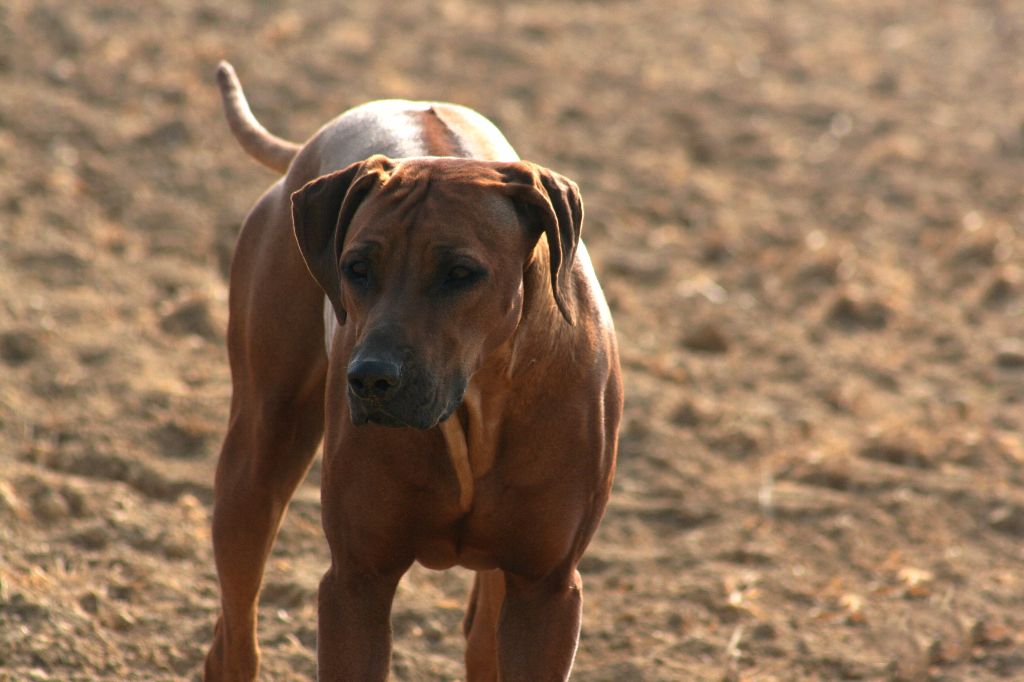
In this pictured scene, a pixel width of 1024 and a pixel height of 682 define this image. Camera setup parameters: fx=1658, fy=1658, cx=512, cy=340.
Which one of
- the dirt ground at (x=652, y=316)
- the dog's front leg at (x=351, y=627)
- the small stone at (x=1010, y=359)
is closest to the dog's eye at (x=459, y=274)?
the dog's front leg at (x=351, y=627)

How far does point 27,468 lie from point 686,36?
26.0 feet

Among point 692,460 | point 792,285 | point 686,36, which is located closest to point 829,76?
point 686,36

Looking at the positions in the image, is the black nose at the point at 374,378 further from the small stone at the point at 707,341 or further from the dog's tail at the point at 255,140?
the small stone at the point at 707,341

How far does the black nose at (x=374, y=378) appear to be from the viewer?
332 centimetres

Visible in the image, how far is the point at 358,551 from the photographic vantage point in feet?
12.8

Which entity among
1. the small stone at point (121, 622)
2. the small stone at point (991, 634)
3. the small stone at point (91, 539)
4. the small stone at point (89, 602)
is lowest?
the small stone at point (121, 622)

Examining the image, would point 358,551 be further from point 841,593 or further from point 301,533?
point 841,593

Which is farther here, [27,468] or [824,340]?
[824,340]

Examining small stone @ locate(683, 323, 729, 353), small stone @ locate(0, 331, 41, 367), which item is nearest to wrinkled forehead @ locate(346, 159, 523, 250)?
small stone @ locate(0, 331, 41, 367)

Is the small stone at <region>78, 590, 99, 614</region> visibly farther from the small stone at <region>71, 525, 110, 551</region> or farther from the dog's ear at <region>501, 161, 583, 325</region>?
the dog's ear at <region>501, 161, 583, 325</region>

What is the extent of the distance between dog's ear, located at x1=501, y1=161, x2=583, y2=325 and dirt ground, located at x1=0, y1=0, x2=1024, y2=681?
196 centimetres

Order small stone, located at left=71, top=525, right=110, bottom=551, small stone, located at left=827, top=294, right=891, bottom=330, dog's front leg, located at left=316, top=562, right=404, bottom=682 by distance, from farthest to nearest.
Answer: small stone, located at left=827, top=294, right=891, bottom=330, small stone, located at left=71, top=525, right=110, bottom=551, dog's front leg, located at left=316, top=562, right=404, bottom=682

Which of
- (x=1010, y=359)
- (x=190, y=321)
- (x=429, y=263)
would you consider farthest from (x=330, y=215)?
(x=1010, y=359)

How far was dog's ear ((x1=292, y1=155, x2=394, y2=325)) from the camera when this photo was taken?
3.69 meters
